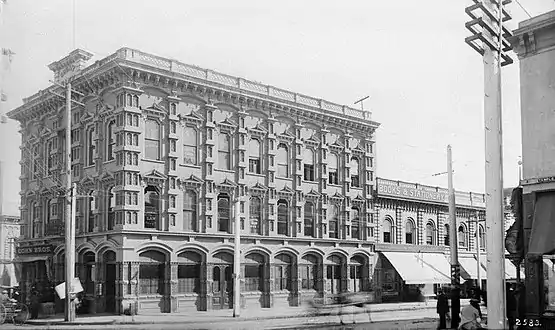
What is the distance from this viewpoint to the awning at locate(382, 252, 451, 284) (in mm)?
24691

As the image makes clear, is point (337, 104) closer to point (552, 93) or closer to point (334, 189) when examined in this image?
point (334, 189)

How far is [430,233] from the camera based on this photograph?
28609mm

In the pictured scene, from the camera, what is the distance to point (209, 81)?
17.5m

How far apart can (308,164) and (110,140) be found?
5.75 metres

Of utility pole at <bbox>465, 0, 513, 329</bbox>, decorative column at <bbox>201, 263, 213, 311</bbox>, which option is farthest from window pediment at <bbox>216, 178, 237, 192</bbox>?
utility pole at <bbox>465, 0, 513, 329</bbox>

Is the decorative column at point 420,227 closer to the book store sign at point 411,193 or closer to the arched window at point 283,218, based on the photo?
the book store sign at point 411,193

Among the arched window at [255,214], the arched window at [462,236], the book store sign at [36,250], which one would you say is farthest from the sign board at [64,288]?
the arched window at [462,236]

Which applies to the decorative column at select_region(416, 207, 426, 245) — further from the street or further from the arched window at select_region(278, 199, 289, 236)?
the arched window at select_region(278, 199, 289, 236)

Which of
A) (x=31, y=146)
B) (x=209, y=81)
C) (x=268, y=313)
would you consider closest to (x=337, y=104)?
(x=209, y=81)

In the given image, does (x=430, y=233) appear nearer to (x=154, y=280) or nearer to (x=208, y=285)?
(x=208, y=285)

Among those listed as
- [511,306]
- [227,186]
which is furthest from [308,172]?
[511,306]

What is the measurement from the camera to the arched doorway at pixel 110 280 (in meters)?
16.9

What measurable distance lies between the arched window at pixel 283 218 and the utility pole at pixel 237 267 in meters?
1.44
